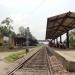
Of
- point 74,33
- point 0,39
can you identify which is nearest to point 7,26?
point 74,33

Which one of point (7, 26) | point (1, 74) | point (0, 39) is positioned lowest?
point (1, 74)

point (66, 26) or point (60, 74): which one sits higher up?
point (66, 26)

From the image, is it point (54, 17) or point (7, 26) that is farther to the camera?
point (7, 26)

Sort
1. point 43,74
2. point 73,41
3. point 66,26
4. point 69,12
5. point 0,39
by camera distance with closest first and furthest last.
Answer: point 43,74 < point 69,12 < point 66,26 < point 0,39 < point 73,41

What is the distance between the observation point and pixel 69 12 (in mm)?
26938

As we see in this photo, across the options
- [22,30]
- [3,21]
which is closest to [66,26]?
[3,21]

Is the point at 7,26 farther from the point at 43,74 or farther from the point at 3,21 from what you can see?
the point at 43,74

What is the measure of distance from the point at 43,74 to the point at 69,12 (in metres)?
17.0

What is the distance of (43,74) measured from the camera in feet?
36.9

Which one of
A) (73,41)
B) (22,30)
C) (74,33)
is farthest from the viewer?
(22,30)

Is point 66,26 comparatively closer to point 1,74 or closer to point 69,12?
point 69,12

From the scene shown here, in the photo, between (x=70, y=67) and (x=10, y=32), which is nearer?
(x=70, y=67)

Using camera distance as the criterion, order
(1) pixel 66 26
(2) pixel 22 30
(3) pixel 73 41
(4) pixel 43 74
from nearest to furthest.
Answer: (4) pixel 43 74 < (1) pixel 66 26 < (3) pixel 73 41 < (2) pixel 22 30

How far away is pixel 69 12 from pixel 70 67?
16.0m
